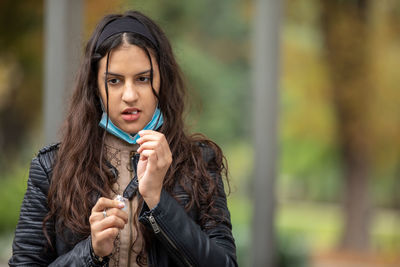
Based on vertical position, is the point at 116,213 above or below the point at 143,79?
below

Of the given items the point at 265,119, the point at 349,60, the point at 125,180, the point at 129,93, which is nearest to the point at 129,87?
the point at 129,93

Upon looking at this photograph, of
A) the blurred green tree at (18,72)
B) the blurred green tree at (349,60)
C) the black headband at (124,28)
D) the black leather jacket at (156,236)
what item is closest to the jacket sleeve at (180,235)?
the black leather jacket at (156,236)

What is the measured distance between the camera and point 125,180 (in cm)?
151

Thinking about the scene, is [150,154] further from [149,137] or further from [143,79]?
[143,79]

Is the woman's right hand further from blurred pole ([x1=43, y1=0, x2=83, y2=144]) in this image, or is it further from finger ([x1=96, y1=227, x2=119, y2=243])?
blurred pole ([x1=43, y1=0, x2=83, y2=144])

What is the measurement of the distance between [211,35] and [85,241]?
6038 mm

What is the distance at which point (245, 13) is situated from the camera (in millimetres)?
7059

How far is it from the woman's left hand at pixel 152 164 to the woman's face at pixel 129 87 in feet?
0.38

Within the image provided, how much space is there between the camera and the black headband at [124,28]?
1.46 metres

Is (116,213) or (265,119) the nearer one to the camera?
(116,213)

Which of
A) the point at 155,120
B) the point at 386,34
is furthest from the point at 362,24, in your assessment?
the point at 155,120

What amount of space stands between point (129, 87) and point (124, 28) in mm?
146

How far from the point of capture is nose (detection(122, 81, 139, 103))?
4.65 ft

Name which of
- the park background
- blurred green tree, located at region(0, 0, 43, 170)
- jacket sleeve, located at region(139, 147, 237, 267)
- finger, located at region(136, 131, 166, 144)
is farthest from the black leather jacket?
blurred green tree, located at region(0, 0, 43, 170)
